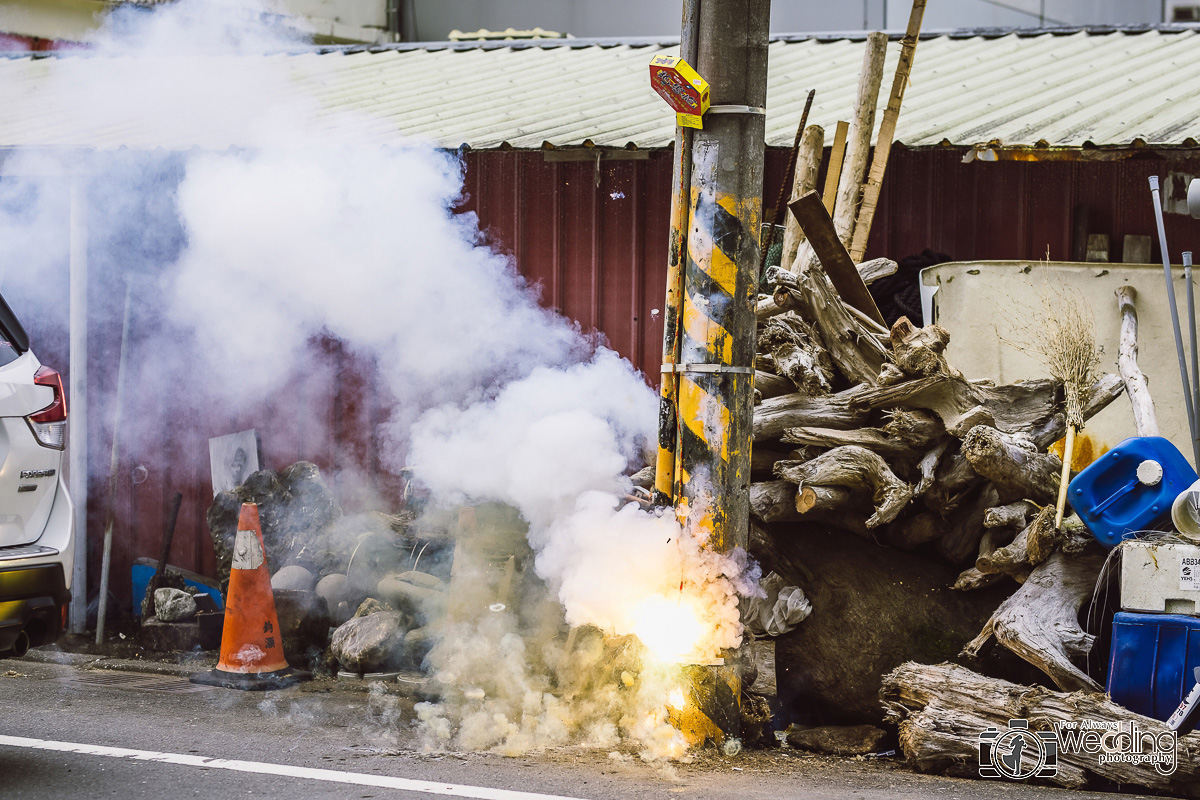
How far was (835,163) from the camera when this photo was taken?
293 inches

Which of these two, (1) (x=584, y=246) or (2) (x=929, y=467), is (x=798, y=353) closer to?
(2) (x=929, y=467)

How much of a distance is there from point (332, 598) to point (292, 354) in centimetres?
207

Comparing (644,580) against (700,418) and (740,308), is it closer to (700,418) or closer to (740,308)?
(700,418)

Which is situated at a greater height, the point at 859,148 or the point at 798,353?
the point at 859,148

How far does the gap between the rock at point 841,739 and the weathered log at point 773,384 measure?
1.84 metres

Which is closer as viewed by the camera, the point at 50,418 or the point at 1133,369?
the point at 50,418

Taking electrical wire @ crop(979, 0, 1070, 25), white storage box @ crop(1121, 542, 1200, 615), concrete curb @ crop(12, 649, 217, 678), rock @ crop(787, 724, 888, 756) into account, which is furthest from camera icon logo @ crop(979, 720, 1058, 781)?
electrical wire @ crop(979, 0, 1070, 25)

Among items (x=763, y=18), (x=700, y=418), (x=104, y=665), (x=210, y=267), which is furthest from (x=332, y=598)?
(x=763, y=18)

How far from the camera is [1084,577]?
542 cm

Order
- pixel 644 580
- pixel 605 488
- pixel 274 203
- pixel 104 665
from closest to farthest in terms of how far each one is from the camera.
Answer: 1. pixel 644 580
2. pixel 605 488
3. pixel 104 665
4. pixel 274 203

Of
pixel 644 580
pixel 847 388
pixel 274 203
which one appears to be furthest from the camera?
pixel 274 203

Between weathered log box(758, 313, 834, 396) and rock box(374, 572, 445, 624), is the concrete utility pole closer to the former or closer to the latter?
weathered log box(758, 313, 834, 396)

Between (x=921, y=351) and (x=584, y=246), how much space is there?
313cm

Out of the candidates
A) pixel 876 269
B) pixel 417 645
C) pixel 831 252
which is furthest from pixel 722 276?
pixel 417 645
